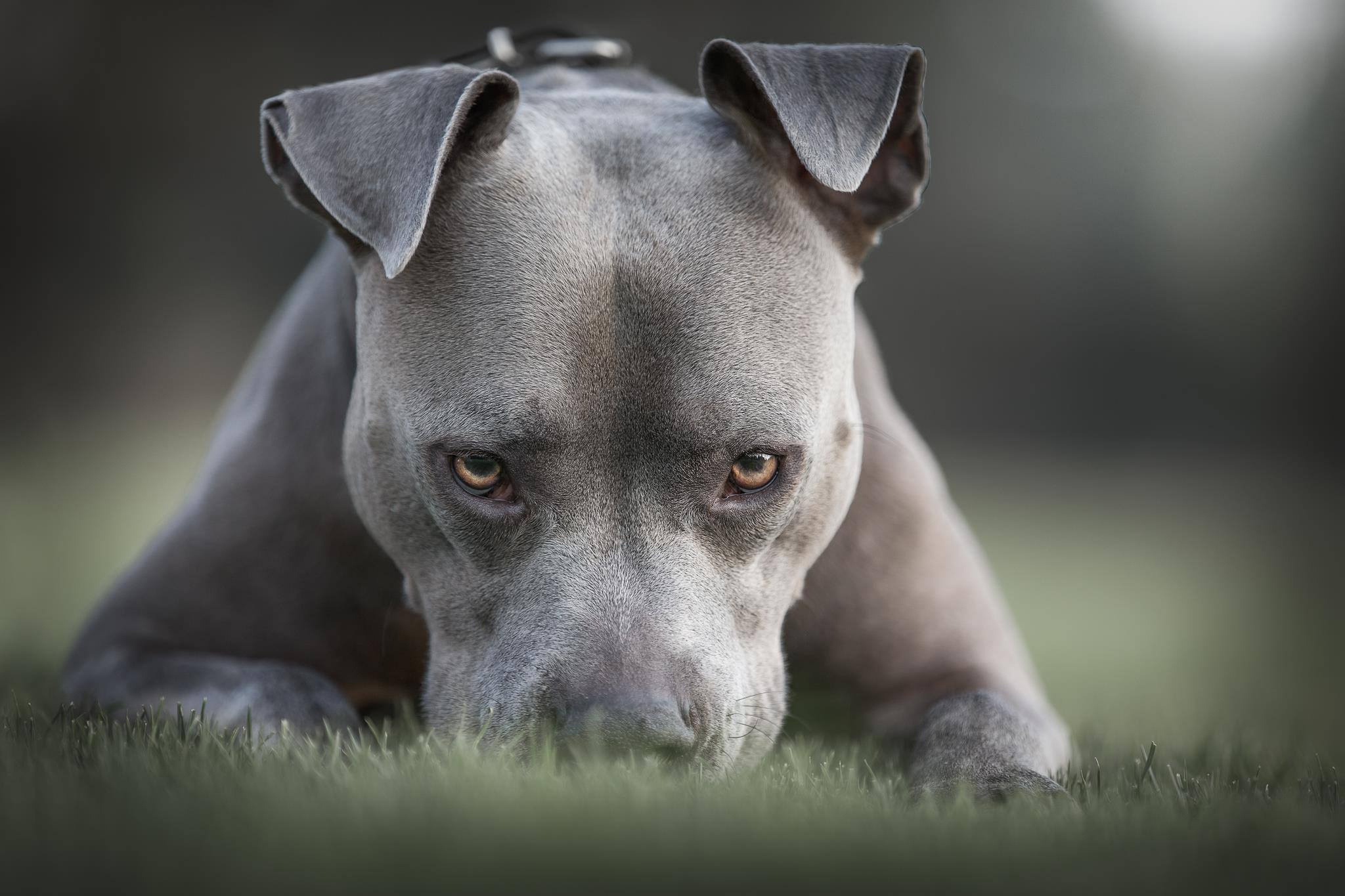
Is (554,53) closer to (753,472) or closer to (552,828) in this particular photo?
(753,472)

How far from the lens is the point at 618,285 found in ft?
7.00

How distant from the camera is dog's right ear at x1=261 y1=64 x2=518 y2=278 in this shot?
2.09 metres

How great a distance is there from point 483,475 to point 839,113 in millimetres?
875

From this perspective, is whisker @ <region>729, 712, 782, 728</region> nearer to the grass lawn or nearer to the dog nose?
the grass lawn

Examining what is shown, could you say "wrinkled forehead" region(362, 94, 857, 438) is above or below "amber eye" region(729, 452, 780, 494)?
above

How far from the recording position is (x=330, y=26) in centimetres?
1078

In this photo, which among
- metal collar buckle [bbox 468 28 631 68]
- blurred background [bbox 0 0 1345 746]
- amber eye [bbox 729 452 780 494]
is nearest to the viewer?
amber eye [bbox 729 452 780 494]

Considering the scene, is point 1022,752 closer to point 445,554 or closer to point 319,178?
point 445,554

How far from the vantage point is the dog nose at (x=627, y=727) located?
183 cm

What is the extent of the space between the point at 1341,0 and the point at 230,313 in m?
7.70

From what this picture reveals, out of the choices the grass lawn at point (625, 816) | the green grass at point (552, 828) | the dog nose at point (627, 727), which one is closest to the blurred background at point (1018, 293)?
the grass lawn at point (625, 816)

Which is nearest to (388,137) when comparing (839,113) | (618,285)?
(618,285)

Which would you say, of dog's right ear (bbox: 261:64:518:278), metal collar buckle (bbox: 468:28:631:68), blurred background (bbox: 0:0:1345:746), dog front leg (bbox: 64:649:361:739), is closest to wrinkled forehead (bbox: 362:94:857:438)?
dog's right ear (bbox: 261:64:518:278)

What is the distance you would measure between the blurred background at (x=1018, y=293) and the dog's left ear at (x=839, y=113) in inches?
58.7
